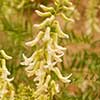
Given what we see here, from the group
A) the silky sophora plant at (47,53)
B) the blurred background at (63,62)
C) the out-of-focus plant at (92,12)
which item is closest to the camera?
the silky sophora plant at (47,53)

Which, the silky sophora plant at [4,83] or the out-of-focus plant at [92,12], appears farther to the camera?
the out-of-focus plant at [92,12]

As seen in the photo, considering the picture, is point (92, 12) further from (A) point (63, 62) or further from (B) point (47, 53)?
(B) point (47, 53)

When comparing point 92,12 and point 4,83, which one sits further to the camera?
point 92,12

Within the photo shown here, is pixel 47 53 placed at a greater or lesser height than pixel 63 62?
greater

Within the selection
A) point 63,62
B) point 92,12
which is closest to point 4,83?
point 63,62

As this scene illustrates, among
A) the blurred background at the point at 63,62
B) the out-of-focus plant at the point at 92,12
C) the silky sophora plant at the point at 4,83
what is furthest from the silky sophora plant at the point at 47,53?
the out-of-focus plant at the point at 92,12

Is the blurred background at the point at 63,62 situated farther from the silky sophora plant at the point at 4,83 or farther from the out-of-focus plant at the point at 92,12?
the silky sophora plant at the point at 4,83

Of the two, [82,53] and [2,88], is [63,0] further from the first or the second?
[82,53]

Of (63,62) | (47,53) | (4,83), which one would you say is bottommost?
(63,62)

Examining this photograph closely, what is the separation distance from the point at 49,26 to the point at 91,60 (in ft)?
2.71

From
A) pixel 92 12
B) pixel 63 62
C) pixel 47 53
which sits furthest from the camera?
pixel 92 12

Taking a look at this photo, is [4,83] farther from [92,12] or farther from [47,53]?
[92,12]

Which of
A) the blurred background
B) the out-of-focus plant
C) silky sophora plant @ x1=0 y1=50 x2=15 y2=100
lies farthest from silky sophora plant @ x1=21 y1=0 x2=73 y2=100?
the out-of-focus plant

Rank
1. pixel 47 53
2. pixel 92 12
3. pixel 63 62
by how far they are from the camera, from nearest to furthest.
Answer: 1. pixel 47 53
2. pixel 63 62
3. pixel 92 12
